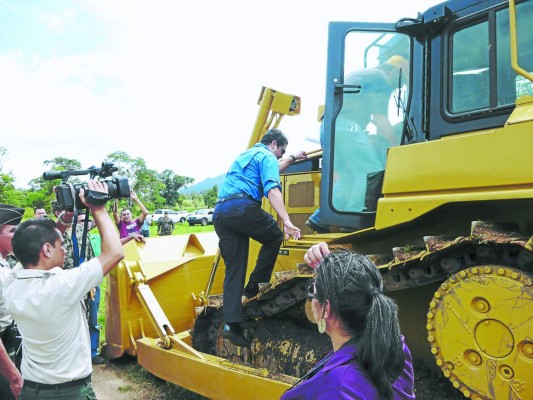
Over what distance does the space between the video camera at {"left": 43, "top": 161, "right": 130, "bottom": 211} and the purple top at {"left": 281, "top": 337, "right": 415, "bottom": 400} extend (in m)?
1.39

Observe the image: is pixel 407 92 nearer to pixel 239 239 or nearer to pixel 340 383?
pixel 239 239

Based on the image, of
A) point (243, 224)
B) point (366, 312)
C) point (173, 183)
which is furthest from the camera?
point (173, 183)

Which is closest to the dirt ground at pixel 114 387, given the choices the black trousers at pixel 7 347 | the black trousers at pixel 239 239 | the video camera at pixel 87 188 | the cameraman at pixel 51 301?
the black trousers at pixel 239 239

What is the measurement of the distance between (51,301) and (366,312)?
1461mm

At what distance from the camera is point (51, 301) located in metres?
2.17

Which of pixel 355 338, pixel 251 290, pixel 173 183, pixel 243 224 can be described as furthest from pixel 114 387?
pixel 173 183

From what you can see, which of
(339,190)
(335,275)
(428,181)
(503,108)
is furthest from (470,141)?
(335,275)

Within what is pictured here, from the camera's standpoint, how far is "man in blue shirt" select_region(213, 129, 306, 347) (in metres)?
3.72

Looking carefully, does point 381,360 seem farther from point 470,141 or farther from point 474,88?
point 474,88

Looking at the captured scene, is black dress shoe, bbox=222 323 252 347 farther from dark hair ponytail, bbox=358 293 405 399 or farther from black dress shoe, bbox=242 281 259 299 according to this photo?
dark hair ponytail, bbox=358 293 405 399

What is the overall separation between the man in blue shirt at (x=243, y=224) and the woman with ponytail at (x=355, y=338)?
85.1 inches

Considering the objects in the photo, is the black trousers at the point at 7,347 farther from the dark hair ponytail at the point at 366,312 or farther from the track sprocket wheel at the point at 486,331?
the track sprocket wheel at the point at 486,331

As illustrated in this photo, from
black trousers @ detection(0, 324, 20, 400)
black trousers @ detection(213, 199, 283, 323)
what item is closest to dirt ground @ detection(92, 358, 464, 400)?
black trousers @ detection(213, 199, 283, 323)

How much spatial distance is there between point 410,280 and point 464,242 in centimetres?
47
